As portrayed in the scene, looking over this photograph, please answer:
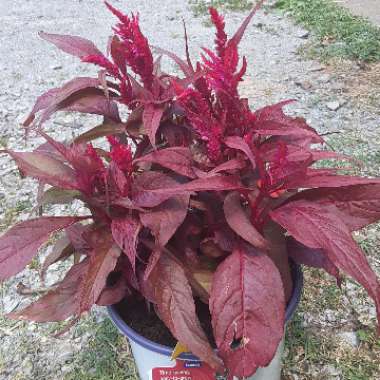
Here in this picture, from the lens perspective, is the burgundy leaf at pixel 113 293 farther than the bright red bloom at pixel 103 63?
Yes

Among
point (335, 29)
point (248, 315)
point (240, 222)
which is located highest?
point (240, 222)

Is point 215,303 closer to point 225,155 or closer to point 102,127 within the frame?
point 225,155

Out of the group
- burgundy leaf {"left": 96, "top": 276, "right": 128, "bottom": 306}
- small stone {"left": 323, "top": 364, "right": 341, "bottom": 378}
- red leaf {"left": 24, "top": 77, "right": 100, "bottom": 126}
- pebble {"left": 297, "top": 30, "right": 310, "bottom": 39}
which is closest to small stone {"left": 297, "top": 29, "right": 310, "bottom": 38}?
pebble {"left": 297, "top": 30, "right": 310, "bottom": 39}

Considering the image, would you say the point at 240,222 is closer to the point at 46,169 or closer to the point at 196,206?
the point at 196,206

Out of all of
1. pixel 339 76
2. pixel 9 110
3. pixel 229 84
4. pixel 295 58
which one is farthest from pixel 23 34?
pixel 229 84

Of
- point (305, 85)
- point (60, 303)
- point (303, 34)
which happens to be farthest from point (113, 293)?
point (303, 34)

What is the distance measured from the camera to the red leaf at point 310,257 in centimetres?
115

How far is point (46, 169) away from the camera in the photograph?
1021mm

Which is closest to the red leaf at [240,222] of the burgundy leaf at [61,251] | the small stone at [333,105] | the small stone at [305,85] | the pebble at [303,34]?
the burgundy leaf at [61,251]

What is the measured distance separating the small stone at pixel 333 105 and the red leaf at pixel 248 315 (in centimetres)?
201

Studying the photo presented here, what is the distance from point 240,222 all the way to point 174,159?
175 millimetres

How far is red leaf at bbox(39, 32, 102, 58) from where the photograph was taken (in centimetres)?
116

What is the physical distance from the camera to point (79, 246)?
1.20m

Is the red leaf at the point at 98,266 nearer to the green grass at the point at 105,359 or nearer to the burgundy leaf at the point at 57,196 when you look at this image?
the burgundy leaf at the point at 57,196
